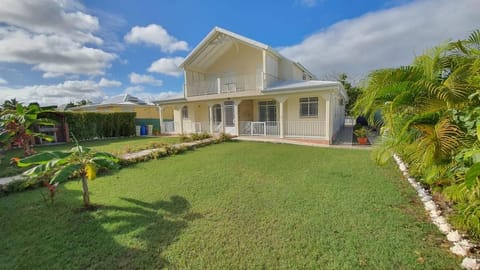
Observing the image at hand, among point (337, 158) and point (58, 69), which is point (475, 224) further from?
point (58, 69)

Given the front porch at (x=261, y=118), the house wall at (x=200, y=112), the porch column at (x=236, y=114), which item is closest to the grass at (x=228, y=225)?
the front porch at (x=261, y=118)

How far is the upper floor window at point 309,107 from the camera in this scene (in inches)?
518

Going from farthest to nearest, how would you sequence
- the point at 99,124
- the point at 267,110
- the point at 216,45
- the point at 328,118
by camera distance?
the point at 99,124 → the point at 216,45 → the point at 267,110 → the point at 328,118

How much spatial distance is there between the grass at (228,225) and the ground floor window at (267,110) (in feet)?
32.1

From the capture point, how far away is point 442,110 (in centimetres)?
297

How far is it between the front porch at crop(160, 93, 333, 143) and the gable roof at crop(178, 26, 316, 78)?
3346 mm

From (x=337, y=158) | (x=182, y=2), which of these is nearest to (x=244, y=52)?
(x=182, y=2)

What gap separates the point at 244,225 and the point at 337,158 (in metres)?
6.04

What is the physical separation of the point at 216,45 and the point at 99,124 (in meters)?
11.5

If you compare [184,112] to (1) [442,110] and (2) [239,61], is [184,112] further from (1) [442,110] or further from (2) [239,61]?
(1) [442,110]

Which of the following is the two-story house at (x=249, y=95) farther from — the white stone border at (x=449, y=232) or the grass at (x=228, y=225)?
the white stone border at (x=449, y=232)

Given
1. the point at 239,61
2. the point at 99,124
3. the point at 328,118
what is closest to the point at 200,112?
the point at 239,61

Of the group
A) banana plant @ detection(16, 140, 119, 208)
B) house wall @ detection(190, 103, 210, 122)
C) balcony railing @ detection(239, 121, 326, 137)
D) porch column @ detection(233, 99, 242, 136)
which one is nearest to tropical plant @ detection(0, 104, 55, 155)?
banana plant @ detection(16, 140, 119, 208)

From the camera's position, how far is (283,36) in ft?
67.0
